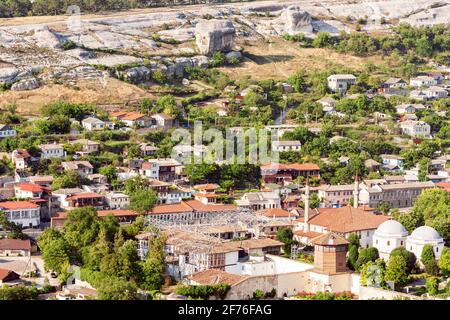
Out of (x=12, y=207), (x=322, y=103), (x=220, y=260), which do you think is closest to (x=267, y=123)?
(x=322, y=103)

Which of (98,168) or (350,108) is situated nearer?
(98,168)

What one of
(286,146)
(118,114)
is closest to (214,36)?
(118,114)

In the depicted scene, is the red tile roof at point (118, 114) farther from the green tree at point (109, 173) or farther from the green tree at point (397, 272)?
the green tree at point (397, 272)

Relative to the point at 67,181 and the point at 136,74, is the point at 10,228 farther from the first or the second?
the point at 136,74

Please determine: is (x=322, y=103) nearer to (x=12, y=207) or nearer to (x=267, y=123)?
(x=267, y=123)

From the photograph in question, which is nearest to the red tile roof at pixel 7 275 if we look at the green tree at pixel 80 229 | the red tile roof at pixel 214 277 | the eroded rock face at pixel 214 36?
the green tree at pixel 80 229

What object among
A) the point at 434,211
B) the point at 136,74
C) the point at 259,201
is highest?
the point at 136,74

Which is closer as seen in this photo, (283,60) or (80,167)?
(80,167)
